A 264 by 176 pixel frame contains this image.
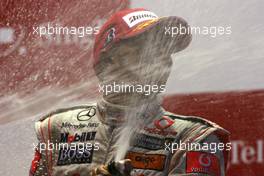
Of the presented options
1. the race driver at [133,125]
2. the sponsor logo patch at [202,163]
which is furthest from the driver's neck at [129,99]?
the sponsor logo patch at [202,163]

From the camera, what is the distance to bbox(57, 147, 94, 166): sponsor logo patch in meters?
0.97

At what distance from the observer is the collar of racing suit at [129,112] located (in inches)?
37.9

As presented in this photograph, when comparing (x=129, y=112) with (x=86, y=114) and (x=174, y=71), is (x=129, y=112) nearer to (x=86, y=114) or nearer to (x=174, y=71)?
(x=86, y=114)

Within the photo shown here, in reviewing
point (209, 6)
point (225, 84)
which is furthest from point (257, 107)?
point (209, 6)

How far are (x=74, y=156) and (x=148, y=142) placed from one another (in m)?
0.13

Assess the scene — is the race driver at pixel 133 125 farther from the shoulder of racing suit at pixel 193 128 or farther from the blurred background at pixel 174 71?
the blurred background at pixel 174 71

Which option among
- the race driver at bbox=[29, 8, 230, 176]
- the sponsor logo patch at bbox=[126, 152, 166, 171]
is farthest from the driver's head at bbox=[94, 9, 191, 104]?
the sponsor logo patch at bbox=[126, 152, 166, 171]

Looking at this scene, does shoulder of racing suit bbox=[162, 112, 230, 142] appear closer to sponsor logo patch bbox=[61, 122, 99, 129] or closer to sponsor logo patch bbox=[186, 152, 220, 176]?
sponsor logo patch bbox=[186, 152, 220, 176]

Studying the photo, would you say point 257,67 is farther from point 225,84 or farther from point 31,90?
point 31,90

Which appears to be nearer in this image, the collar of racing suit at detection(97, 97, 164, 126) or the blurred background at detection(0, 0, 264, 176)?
the collar of racing suit at detection(97, 97, 164, 126)

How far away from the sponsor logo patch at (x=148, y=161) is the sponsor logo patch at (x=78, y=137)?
0.08m

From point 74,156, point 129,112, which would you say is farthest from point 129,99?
point 74,156

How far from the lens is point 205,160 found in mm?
950

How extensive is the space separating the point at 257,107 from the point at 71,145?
41cm
